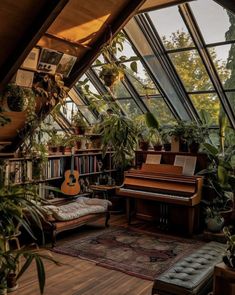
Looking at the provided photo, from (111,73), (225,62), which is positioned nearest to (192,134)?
(225,62)

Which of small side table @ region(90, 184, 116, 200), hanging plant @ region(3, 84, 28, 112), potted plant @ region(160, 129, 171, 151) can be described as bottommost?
small side table @ region(90, 184, 116, 200)

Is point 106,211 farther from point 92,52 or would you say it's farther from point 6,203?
point 6,203

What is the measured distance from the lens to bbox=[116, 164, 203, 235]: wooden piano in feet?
16.3

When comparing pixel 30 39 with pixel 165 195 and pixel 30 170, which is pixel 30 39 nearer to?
pixel 30 170

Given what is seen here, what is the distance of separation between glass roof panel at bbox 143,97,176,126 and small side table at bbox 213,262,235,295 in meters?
4.28

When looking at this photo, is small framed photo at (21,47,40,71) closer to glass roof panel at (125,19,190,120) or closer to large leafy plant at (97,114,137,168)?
glass roof panel at (125,19,190,120)

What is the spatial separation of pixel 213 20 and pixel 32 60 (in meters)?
2.65

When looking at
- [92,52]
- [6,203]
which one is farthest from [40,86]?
[6,203]

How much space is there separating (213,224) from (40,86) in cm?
310

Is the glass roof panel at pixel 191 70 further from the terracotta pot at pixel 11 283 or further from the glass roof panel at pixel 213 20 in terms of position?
the terracotta pot at pixel 11 283

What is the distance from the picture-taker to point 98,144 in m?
6.62

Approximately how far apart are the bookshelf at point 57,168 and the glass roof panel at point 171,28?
2.41 metres

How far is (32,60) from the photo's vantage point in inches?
152

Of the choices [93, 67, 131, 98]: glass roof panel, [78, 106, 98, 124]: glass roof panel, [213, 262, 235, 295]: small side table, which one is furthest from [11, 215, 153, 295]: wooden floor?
[78, 106, 98, 124]: glass roof panel
